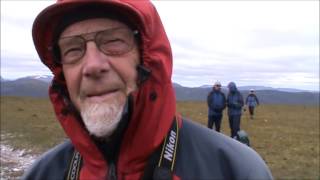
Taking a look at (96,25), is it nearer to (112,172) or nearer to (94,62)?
(94,62)

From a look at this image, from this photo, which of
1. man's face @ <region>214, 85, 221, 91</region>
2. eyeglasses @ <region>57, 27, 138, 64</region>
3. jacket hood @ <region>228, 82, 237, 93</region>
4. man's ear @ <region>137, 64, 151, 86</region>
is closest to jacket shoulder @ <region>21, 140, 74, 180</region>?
eyeglasses @ <region>57, 27, 138, 64</region>

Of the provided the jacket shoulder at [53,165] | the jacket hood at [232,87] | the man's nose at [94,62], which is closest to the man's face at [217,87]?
the jacket hood at [232,87]

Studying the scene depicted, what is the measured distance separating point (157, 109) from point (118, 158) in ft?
1.01

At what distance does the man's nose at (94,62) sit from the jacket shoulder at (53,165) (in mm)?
557

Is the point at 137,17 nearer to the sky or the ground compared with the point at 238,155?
nearer to the sky

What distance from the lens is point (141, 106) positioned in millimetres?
2576

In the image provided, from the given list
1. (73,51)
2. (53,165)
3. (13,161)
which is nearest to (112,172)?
(53,165)

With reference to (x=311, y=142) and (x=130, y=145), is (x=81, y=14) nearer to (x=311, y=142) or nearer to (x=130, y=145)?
(x=130, y=145)

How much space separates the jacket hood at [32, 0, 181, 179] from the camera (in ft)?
8.39

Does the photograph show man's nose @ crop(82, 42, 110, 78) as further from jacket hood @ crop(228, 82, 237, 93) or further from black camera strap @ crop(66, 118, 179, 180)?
jacket hood @ crop(228, 82, 237, 93)

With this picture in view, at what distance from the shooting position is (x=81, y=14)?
2.69 metres

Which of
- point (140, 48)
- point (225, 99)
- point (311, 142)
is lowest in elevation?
point (311, 142)

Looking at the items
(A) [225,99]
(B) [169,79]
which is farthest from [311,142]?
(B) [169,79]

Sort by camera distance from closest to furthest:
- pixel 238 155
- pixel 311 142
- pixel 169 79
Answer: pixel 238 155
pixel 169 79
pixel 311 142
